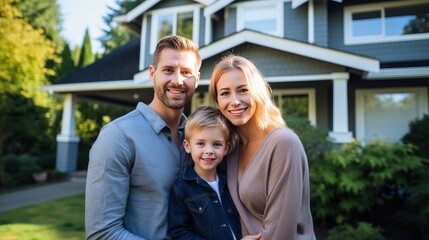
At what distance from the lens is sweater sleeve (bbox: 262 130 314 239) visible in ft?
5.45

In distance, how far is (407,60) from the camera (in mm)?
10109

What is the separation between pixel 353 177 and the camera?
246 inches

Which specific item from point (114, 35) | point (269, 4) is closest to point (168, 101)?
point (269, 4)

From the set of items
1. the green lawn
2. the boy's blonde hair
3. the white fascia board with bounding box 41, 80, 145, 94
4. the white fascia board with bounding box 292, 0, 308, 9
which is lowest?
the green lawn

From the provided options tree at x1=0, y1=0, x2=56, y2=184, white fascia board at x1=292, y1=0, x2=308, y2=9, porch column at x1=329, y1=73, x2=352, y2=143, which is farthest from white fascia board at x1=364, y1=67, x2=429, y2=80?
tree at x1=0, y1=0, x2=56, y2=184

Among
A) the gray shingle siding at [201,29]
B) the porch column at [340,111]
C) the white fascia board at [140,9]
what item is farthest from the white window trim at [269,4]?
the porch column at [340,111]

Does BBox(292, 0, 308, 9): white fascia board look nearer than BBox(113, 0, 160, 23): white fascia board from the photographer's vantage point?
Yes

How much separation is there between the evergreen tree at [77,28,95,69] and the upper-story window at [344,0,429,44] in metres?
19.5

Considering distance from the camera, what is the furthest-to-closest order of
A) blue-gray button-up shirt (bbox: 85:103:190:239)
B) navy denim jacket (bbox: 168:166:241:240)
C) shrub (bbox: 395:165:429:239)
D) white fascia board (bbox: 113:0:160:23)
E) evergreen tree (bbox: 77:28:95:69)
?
evergreen tree (bbox: 77:28:95:69) → white fascia board (bbox: 113:0:160:23) → shrub (bbox: 395:165:429:239) → navy denim jacket (bbox: 168:166:241:240) → blue-gray button-up shirt (bbox: 85:103:190:239)

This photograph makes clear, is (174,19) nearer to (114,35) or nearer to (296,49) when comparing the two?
(296,49)

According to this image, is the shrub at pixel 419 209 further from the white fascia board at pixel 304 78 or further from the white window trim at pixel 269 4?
the white window trim at pixel 269 4

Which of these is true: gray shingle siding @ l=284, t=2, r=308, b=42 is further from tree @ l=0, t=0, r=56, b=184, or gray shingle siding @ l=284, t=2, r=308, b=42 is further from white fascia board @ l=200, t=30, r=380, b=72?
tree @ l=0, t=0, r=56, b=184

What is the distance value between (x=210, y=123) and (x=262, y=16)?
9.96 meters

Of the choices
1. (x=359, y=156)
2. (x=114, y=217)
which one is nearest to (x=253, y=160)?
(x=114, y=217)
